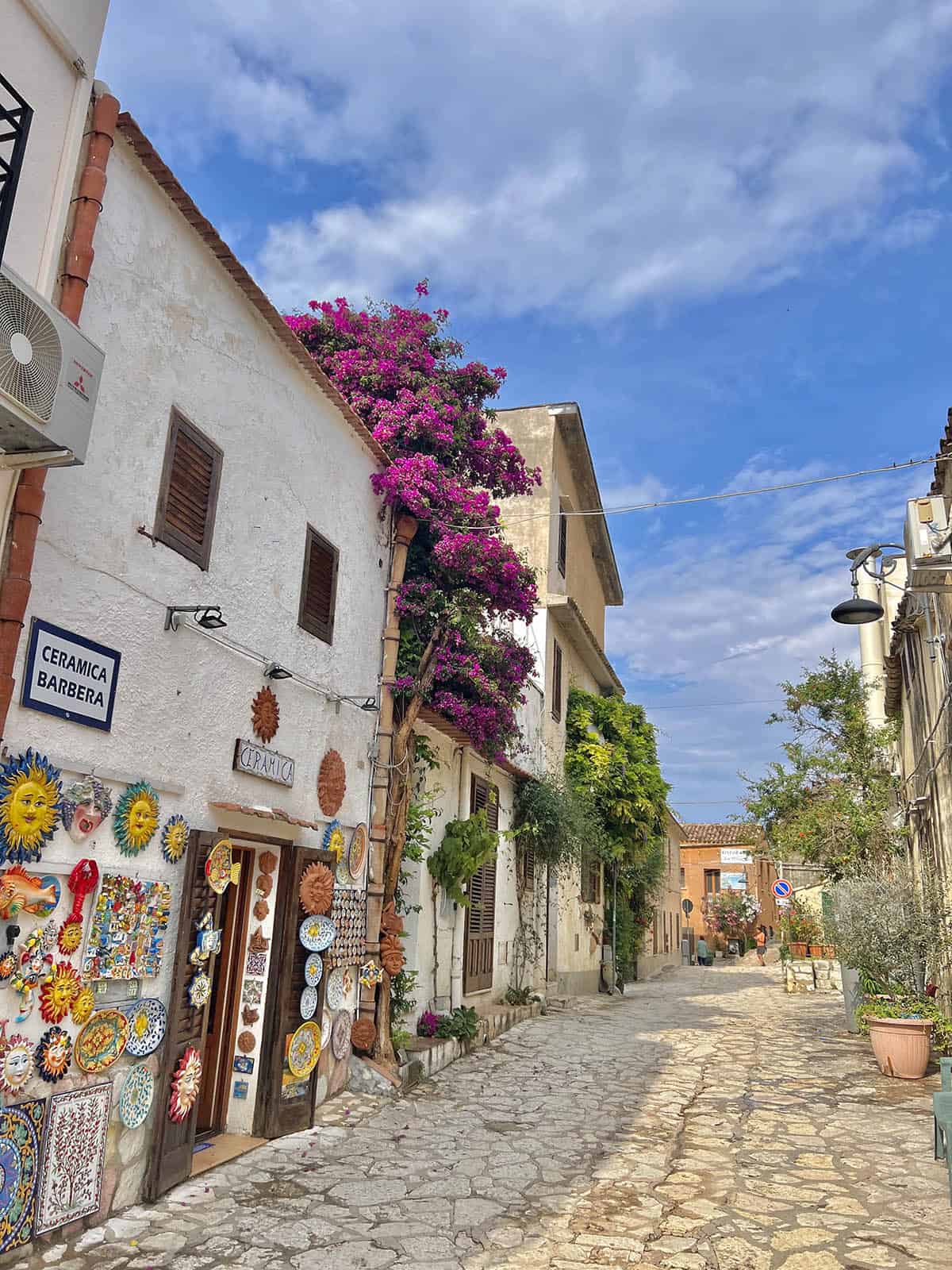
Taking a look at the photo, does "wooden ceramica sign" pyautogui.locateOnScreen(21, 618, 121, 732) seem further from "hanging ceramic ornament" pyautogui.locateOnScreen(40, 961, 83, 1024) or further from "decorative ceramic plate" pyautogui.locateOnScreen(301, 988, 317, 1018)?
"decorative ceramic plate" pyautogui.locateOnScreen(301, 988, 317, 1018)

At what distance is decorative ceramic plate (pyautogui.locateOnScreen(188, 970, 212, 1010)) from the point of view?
6.04 meters

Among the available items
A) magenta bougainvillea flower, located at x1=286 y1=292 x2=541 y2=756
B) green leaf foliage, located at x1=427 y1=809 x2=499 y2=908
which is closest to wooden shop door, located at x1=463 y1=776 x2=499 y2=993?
green leaf foliage, located at x1=427 y1=809 x2=499 y2=908

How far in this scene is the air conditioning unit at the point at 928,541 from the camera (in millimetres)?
7965

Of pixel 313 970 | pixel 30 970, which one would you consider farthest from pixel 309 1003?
pixel 30 970

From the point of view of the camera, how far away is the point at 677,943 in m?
38.0

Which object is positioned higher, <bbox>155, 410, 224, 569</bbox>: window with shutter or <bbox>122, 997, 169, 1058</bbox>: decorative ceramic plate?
<bbox>155, 410, 224, 569</bbox>: window with shutter

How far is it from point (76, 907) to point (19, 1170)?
4.05ft

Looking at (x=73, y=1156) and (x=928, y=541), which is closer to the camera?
(x=73, y=1156)

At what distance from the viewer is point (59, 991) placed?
15.9 feet

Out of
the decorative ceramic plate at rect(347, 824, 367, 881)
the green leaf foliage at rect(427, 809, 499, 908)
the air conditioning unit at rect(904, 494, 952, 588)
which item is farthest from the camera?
the green leaf foliage at rect(427, 809, 499, 908)

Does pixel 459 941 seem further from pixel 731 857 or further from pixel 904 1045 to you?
pixel 731 857

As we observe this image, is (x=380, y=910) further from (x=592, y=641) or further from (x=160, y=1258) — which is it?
(x=592, y=641)

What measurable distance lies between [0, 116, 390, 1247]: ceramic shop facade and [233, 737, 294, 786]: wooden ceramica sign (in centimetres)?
2

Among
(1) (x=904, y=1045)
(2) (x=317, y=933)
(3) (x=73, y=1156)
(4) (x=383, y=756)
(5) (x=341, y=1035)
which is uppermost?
(4) (x=383, y=756)
